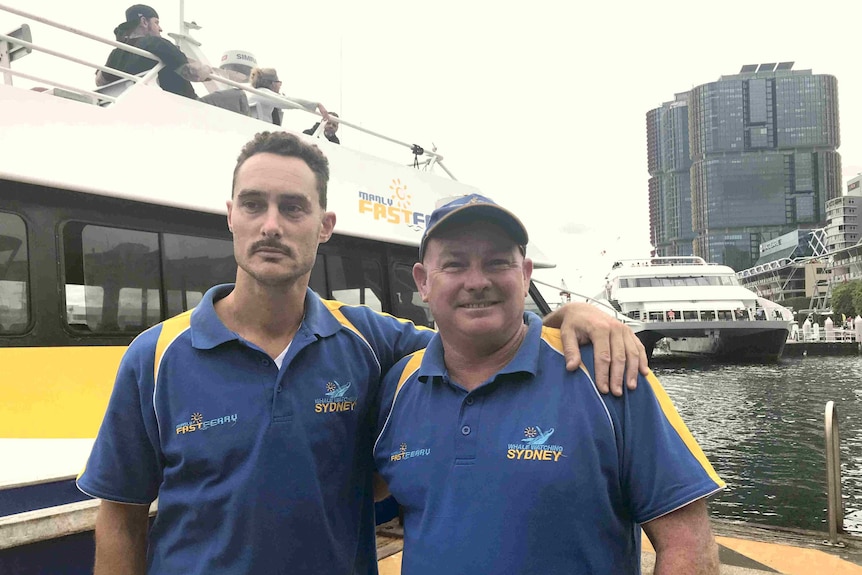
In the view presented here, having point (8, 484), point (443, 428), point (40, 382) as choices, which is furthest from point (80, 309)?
point (443, 428)

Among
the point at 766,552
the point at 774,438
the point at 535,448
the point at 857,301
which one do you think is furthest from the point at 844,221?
the point at 535,448

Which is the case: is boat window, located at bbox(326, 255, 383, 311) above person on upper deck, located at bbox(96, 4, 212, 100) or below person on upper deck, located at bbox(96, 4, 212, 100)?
below

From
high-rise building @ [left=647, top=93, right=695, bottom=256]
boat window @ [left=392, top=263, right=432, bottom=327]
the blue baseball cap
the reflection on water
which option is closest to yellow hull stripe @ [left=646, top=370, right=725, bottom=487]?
the blue baseball cap

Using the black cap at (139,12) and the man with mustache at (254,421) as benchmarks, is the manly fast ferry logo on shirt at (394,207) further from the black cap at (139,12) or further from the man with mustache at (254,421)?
the man with mustache at (254,421)

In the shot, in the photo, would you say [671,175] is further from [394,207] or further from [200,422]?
[200,422]

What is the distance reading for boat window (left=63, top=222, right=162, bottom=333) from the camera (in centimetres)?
369

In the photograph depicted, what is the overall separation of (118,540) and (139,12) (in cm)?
416

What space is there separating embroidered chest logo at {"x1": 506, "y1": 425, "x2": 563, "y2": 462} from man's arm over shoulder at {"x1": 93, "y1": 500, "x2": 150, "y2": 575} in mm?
1124

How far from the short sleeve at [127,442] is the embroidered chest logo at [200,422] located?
10 cm

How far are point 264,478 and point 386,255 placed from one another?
4035mm

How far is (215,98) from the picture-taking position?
16.9ft

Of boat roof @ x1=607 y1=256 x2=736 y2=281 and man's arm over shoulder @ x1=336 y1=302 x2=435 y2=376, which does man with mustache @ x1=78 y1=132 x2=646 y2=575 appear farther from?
boat roof @ x1=607 y1=256 x2=736 y2=281

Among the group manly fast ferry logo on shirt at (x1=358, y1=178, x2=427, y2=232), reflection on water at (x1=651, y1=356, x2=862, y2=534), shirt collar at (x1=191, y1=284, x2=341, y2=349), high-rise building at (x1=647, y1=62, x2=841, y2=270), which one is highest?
high-rise building at (x1=647, y1=62, x2=841, y2=270)

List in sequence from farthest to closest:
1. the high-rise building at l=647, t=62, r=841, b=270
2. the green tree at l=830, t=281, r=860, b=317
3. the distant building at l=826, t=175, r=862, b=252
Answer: the high-rise building at l=647, t=62, r=841, b=270 < the distant building at l=826, t=175, r=862, b=252 < the green tree at l=830, t=281, r=860, b=317
